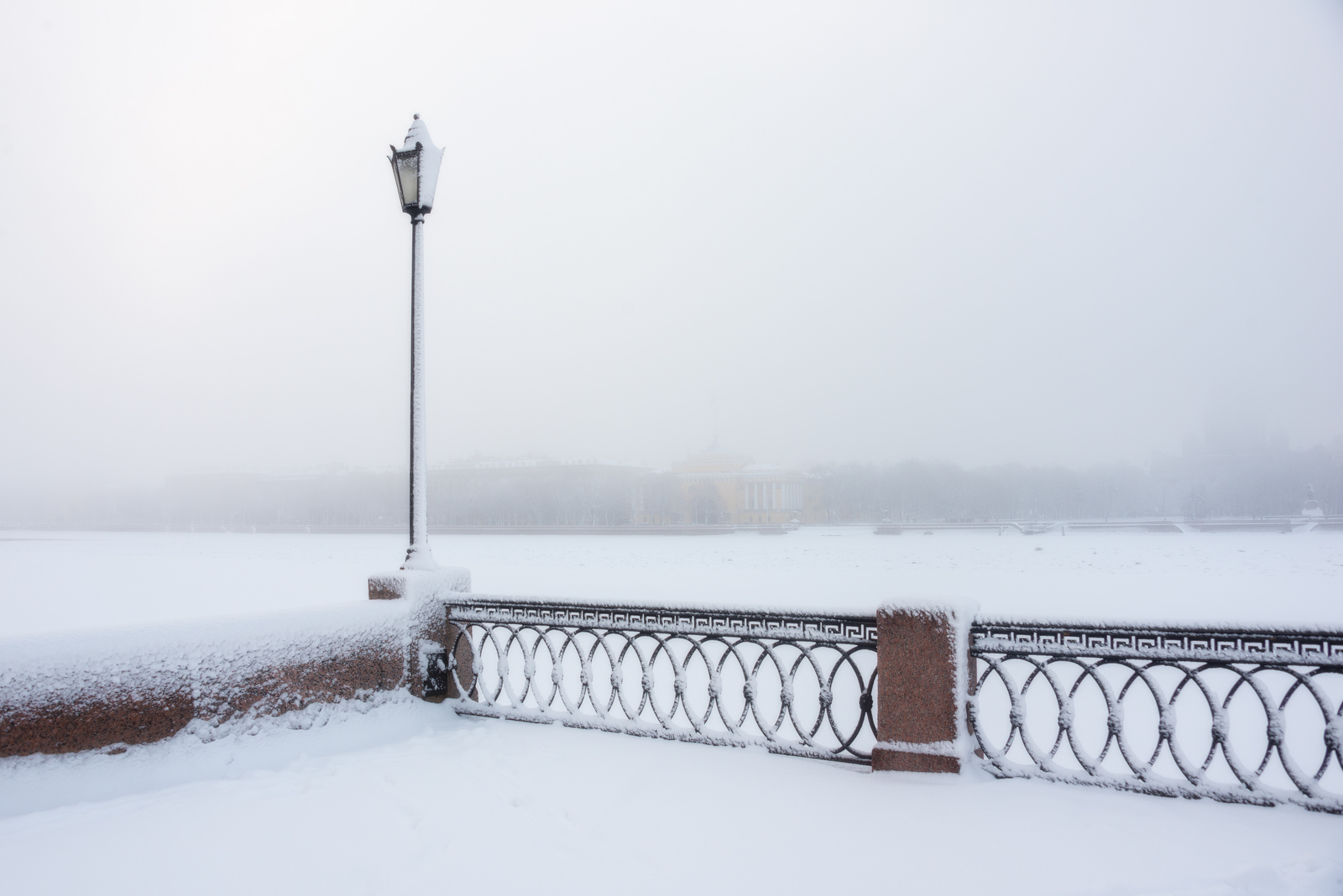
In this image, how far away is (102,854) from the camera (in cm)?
355

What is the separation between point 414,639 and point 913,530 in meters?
96.6

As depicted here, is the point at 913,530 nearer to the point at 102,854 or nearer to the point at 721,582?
the point at 721,582

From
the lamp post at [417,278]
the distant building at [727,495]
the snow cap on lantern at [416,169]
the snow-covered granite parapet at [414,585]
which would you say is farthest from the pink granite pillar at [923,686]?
the distant building at [727,495]

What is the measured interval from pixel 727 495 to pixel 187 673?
325ft

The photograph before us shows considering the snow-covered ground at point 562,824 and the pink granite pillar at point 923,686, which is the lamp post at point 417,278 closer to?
the snow-covered ground at point 562,824

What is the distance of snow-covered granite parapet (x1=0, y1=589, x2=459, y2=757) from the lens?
412cm

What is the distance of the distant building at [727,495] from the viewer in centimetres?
10231

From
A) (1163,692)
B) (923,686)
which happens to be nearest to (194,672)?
(923,686)

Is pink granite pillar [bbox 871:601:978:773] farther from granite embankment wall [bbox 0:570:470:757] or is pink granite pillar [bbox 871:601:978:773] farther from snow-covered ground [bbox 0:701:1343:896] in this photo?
granite embankment wall [bbox 0:570:470:757]

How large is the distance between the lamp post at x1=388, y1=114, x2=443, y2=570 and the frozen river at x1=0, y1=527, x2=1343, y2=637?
3.35 metres

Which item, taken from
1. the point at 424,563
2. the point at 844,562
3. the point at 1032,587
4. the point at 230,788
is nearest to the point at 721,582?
the point at 1032,587

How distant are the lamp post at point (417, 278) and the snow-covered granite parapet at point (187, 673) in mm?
774

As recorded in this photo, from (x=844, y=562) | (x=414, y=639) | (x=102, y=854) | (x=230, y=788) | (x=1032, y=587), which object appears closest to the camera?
(x=102, y=854)

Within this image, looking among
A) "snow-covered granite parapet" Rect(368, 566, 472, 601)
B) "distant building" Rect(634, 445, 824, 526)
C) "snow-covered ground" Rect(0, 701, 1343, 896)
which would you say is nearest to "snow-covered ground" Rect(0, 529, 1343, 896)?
"snow-covered ground" Rect(0, 701, 1343, 896)
